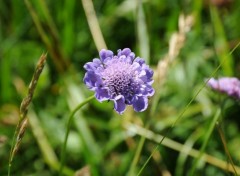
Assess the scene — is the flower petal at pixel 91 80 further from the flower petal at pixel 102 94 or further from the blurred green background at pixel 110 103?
the blurred green background at pixel 110 103

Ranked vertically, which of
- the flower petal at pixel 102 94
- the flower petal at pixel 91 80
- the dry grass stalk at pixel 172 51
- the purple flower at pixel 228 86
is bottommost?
the purple flower at pixel 228 86

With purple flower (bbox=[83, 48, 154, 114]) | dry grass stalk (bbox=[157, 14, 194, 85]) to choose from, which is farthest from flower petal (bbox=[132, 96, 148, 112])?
dry grass stalk (bbox=[157, 14, 194, 85])

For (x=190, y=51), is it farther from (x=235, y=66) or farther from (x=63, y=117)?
(x=63, y=117)

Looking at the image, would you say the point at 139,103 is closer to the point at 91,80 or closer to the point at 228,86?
the point at 91,80

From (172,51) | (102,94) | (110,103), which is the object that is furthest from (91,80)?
(110,103)

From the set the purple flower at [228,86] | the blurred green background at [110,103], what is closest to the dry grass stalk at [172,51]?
the blurred green background at [110,103]

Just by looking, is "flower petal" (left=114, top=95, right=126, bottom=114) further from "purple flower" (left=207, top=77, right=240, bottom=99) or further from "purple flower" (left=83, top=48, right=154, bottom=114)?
"purple flower" (left=207, top=77, right=240, bottom=99)

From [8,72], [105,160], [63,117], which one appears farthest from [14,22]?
[105,160]
